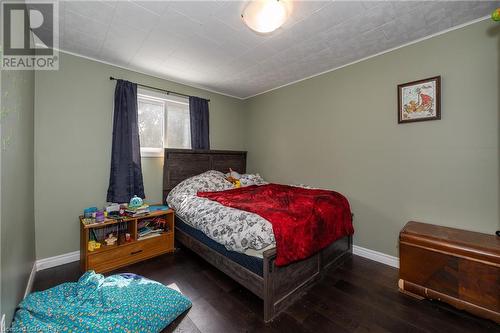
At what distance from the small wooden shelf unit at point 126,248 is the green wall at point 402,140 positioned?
220 cm

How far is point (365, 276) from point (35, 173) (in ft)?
12.7

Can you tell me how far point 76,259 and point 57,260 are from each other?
0.18m

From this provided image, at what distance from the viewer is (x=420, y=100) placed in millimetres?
2328

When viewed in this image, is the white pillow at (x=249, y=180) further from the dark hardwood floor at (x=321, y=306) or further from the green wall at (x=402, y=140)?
the dark hardwood floor at (x=321, y=306)

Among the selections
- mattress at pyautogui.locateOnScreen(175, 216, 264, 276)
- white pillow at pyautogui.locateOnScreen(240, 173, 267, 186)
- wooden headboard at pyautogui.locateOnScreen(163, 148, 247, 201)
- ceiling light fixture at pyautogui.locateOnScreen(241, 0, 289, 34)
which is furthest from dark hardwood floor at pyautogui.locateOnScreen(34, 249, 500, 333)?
ceiling light fixture at pyautogui.locateOnScreen(241, 0, 289, 34)

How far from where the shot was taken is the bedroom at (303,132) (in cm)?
173

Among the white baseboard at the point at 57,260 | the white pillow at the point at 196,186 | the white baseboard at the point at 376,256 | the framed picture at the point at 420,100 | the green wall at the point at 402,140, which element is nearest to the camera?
the green wall at the point at 402,140

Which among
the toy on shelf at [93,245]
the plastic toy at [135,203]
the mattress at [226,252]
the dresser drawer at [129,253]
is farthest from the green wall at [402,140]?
the toy on shelf at [93,245]

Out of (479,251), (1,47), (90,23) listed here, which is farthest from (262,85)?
(479,251)

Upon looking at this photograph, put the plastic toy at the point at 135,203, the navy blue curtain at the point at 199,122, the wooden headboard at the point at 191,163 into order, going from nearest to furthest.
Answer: the plastic toy at the point at 135,203, the wooden headboard at the point at 191,163, the navy blue curtain at the point at 199,122

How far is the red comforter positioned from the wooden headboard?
2.51 ft

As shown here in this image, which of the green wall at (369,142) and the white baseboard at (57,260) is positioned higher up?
the green wall at (369,142)

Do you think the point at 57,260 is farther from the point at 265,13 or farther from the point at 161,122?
the point at 265,13

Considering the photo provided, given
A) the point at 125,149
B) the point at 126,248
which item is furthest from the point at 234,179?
the point at 126,248
